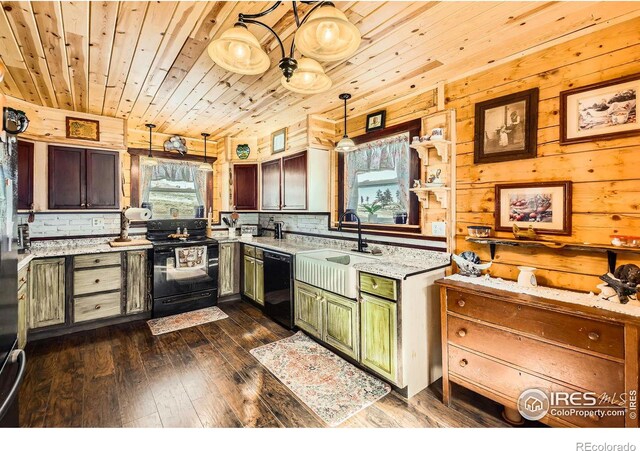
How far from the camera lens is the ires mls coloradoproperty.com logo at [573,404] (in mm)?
1410

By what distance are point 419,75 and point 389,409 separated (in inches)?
103

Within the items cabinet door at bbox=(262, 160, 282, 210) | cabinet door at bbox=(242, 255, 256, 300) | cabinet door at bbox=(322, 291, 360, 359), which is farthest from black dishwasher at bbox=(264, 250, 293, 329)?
cabinet door at bbox=(262, 160, 282, 210)

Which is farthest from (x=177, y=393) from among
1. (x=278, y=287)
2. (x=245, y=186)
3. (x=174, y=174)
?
(x=174, y=174)

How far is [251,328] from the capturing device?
11.1 feet

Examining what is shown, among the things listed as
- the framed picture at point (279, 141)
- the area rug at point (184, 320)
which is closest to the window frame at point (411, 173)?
the framed picture at point (279, 141)

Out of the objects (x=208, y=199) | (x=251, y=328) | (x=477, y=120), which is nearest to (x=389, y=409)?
(x=251, y=328)

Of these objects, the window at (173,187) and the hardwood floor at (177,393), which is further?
the window at (173,187)

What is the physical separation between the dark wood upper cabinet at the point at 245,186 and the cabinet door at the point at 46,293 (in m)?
2.28

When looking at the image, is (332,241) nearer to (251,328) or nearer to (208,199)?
(251,328)

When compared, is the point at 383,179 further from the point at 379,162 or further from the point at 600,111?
the point at 600,111

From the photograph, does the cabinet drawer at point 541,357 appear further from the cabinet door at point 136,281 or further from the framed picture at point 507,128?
the cabinet door at point 136,281

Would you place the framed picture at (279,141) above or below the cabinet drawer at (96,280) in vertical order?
above

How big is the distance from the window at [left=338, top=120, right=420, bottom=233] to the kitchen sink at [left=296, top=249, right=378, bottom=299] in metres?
0.44
